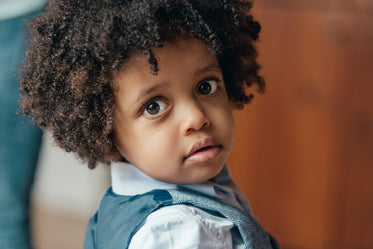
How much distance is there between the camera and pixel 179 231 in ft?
2.08

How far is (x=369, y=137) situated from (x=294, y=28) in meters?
0.49

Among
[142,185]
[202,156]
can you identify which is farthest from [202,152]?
[142,185]

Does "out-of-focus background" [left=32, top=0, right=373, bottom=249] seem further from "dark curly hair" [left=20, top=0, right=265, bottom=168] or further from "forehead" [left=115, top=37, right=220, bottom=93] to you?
"forehead" [left=115, top=37, right=220, bottom=93]

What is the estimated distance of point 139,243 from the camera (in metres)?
0.63

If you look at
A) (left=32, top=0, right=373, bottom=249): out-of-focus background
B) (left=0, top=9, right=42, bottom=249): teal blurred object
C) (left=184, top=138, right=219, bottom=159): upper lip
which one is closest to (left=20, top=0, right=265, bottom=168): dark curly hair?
(left=184, top=138, right=219, bottom=159): upper lip

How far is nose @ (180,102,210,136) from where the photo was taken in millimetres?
673

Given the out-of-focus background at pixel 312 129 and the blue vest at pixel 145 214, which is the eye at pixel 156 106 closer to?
the blue vest at pixel 145 214

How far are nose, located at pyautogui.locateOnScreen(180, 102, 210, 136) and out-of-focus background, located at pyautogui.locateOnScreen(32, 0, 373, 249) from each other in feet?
3.99

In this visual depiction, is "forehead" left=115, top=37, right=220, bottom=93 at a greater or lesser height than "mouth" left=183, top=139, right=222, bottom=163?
greater

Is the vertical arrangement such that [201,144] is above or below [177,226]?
above

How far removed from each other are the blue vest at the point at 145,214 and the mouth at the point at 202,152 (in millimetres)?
54

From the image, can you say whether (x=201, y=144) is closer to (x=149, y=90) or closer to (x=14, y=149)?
(x=149, y=90)

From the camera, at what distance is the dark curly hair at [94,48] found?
0.65m

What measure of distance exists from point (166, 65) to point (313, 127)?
1.29 meters
